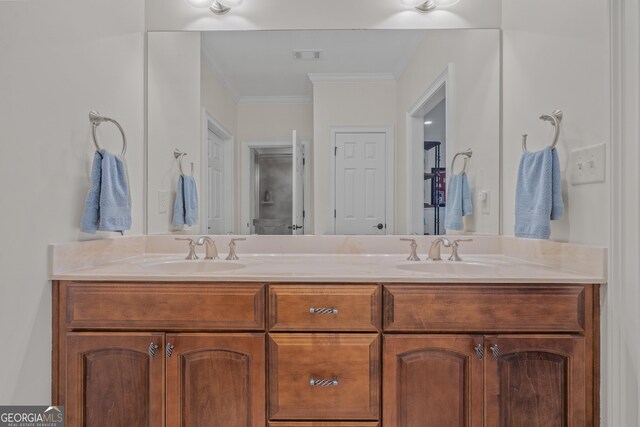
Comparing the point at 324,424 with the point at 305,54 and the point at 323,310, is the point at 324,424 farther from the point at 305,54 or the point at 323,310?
the point at 305,54

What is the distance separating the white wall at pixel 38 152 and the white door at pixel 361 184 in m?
1.08

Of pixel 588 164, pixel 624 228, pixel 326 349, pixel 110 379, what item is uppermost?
pixel 588 164

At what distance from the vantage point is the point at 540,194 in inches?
51.8

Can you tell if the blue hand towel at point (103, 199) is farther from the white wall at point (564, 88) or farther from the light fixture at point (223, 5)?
the white wall at point (564, 88)

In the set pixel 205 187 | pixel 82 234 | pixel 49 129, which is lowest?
pixel 82 234

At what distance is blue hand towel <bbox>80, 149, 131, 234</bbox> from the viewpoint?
53.2 inches

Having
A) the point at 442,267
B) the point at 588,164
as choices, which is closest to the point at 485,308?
the point at 442,267

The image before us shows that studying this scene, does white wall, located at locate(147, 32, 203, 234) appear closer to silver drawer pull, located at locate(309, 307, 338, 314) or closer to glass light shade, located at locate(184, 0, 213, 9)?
glass light shade, located at locate(184, 0, 213, 9)

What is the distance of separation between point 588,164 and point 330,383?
1.15 meters

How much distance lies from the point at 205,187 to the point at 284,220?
0.44m

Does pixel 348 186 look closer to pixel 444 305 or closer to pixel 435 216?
pixel 435 216

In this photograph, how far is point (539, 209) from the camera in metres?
1.31

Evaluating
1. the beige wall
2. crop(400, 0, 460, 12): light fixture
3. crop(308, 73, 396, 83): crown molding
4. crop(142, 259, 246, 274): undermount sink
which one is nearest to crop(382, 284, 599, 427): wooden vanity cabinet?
crop(142, 259, 246, 274): undermount sink

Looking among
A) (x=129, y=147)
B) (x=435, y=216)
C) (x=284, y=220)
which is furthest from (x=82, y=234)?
(x=435, y=216)
